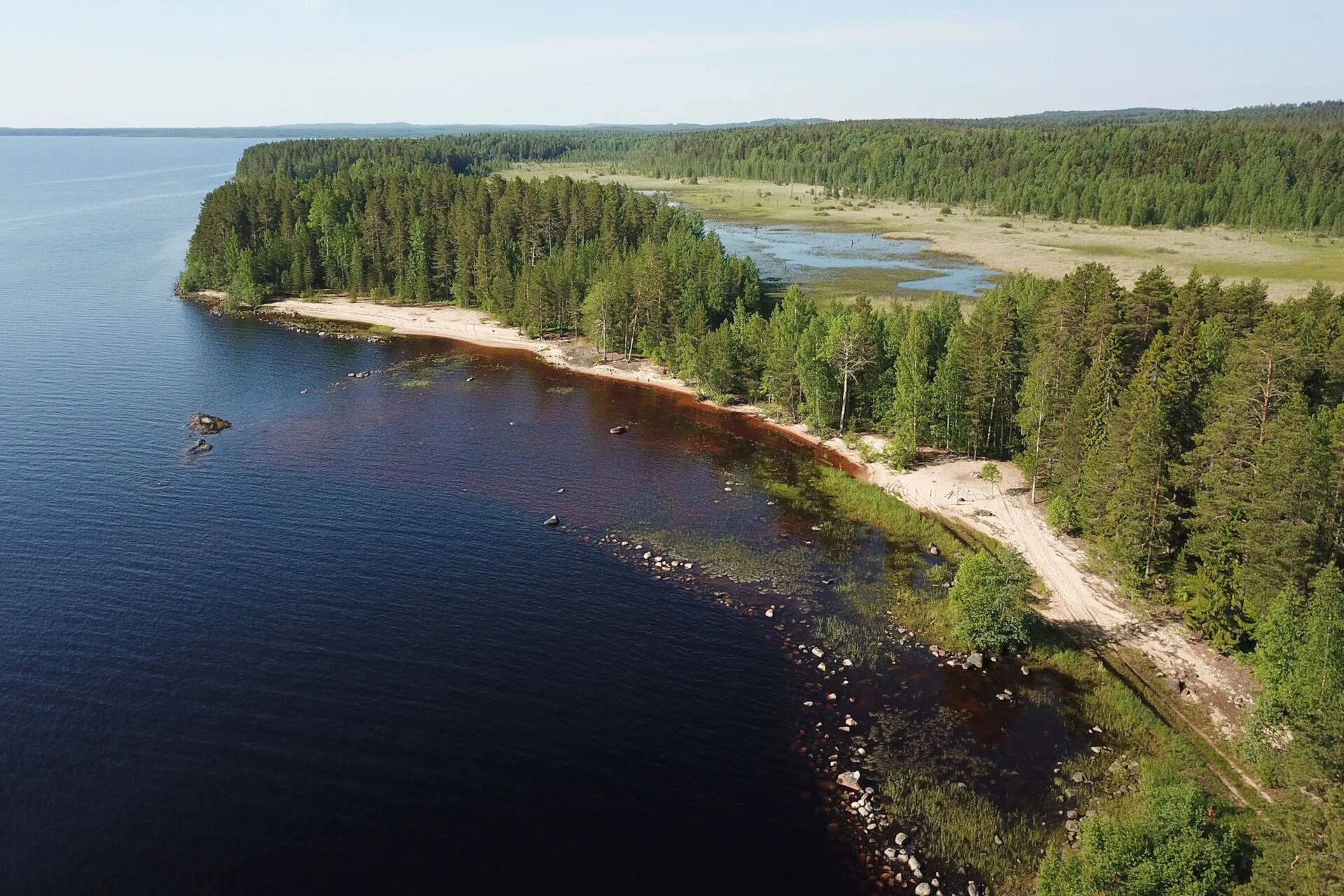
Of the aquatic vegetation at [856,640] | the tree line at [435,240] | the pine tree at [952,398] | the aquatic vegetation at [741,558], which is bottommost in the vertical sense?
the aquatic vegetation at [856,640]

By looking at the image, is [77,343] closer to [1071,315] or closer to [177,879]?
[177,879]

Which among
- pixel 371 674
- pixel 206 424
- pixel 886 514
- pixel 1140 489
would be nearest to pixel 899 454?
pixel 886 514

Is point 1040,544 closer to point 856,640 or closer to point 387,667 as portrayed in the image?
point 856,640

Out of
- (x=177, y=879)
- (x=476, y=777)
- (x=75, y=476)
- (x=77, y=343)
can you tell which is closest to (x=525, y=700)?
(x=476, y=777)

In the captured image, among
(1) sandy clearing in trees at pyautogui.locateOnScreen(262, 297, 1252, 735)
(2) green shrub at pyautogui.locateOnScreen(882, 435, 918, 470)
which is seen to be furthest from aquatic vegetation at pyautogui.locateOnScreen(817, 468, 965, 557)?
(2) green shrub at pyautogui.locateOnScreen(882, 435, 918, 470)

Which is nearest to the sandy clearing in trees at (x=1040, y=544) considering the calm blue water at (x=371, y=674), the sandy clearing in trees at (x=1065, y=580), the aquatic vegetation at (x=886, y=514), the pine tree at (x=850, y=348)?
the sandy clearing in trees at (x=1065, y=580)

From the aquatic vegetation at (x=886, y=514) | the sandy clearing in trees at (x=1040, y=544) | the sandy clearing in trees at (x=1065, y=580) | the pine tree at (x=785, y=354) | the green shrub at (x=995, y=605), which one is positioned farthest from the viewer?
the pine tree at (x=785, y=354)

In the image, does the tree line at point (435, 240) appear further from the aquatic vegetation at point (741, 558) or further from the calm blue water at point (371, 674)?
the aquatic vegetation at point (741, 558)

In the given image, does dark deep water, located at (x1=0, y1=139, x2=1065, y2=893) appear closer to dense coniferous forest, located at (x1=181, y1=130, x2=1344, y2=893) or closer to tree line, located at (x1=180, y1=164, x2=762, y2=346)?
dense coniferous forest, located at (x1=181, y1=130, x2=1344, y2=893)
